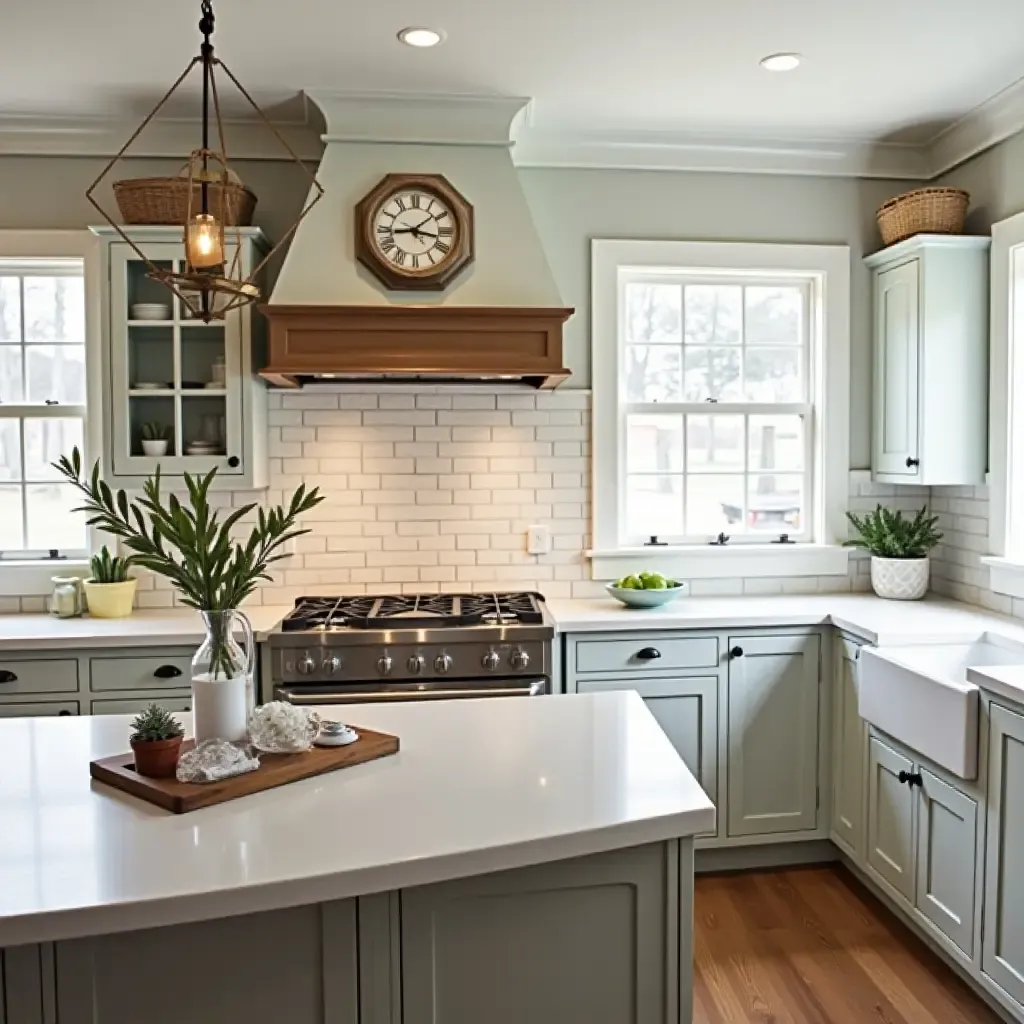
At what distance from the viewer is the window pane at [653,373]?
4.02 metres

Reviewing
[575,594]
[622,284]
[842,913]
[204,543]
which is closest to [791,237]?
[622,284]

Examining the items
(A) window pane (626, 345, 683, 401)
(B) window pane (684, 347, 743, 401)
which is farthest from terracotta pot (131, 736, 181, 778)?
(B) window pane (684, 347, 743, 401)

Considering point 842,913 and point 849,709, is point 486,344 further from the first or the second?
point 842,913

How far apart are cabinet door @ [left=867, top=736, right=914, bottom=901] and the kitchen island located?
1587mm

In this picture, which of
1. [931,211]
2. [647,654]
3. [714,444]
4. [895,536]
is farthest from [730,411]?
[647,654]

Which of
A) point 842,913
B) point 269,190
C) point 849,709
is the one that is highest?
point 269,190

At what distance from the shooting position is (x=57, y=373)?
12.4 feet

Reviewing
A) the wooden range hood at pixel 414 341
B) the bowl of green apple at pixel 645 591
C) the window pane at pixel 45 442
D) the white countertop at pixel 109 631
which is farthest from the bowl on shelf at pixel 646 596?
the window pane at pixel 45 442

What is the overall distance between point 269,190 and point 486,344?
1.17m

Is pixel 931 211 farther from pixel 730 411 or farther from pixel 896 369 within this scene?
pixel 730 411

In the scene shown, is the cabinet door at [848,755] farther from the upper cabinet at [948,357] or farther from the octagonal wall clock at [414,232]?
the octagonal wall clock at [414,232]

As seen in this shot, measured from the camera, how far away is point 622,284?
395cm

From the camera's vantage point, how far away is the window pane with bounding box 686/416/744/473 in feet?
13.4

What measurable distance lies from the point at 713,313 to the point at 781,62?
1.13m
